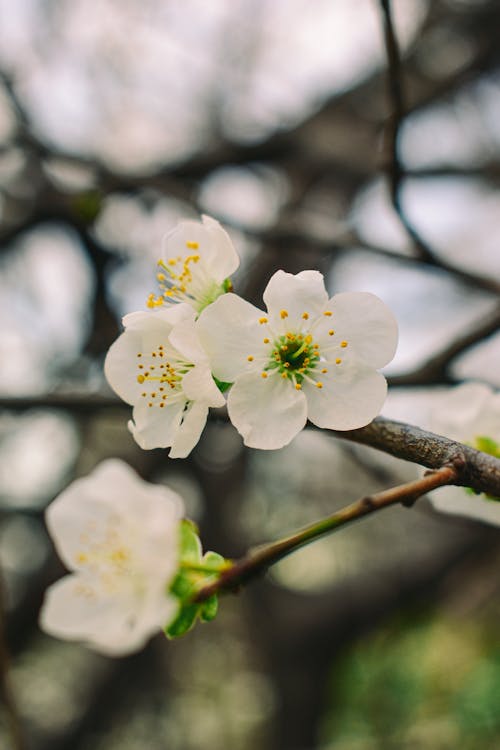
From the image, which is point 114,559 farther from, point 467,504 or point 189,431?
point 467,504

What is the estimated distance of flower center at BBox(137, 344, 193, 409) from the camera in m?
0.76

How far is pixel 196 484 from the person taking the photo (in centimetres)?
303

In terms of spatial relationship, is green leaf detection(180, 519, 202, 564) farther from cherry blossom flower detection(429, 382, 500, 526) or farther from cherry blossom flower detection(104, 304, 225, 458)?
cherry blossom flower detection(429, 382, 500, 526)

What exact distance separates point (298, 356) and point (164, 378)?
159mm

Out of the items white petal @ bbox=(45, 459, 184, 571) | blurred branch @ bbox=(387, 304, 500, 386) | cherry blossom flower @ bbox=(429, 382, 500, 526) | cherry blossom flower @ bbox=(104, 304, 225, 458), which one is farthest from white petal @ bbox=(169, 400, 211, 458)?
blurred branch @ bbox=(387, 304, 500, 386)

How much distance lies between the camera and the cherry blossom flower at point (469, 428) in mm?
827

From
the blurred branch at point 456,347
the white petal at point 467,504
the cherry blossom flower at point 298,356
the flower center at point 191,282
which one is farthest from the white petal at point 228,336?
the blurred branch at point 456,347

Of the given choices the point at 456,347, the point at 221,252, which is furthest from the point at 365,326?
the point at 456,347

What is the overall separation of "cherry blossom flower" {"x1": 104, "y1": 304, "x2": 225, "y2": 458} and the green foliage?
0.50 feet

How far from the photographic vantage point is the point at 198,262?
81 cm

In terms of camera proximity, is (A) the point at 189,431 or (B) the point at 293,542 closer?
(B) the point at 293,542

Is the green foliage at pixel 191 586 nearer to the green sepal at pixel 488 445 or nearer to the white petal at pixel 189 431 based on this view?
the white petal at pixel 189 431

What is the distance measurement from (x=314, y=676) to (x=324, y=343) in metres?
2.42

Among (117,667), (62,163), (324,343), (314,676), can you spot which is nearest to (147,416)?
(324,343)
